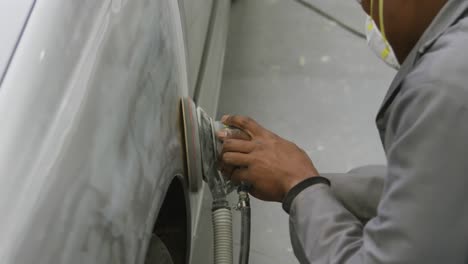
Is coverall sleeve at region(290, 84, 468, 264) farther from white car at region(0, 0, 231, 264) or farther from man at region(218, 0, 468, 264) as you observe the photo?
white car at region(0, 0, 231, 264)

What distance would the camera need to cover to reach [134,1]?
0.86 meters

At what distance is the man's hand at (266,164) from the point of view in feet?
3.31

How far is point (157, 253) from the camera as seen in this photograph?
0.95 m

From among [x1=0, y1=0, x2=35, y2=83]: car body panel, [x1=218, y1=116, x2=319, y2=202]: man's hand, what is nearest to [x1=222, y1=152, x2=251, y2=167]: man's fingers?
[x1=218, y1=116, x2=319, y2=202]: man's hand

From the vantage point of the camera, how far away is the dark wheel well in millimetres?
1032

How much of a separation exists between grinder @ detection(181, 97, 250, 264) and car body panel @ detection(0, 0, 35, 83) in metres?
0.34

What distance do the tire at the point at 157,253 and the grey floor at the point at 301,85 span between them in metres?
0.70

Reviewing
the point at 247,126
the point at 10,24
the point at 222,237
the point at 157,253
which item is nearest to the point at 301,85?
the point at 247,126

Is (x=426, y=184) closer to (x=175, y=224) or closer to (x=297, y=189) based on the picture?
(x=297, y=189)

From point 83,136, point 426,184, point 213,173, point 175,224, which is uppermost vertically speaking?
point 426,184

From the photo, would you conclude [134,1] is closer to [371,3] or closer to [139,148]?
[139,148]

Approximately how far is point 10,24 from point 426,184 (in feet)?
1.72

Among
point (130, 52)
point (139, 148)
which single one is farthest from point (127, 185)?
point (130, 52)

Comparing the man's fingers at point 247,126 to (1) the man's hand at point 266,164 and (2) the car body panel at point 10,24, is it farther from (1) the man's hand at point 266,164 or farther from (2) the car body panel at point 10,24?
(2) the car body panel at point 10,24
